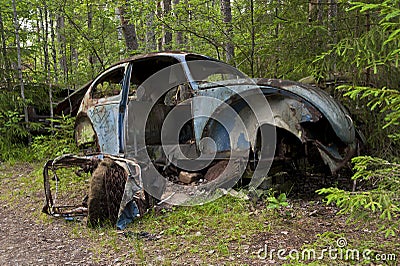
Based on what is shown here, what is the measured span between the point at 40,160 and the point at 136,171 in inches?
200

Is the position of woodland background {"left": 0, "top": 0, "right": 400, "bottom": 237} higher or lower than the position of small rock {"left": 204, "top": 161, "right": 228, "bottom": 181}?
higher

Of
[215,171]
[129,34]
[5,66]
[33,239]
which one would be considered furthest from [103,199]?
[129,34]

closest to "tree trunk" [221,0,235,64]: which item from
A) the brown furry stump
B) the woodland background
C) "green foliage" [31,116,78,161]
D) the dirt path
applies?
the woodland background

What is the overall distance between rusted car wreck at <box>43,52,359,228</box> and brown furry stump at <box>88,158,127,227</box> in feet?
0.04

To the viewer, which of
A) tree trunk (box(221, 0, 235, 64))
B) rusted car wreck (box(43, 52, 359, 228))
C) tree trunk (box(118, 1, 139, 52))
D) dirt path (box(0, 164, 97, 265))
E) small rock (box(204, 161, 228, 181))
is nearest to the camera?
dirt path (box(0, 164, 97, 265))

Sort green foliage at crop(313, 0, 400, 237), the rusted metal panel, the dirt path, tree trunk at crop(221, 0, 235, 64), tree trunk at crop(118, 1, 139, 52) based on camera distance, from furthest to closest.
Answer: tree trunk at crop(118, 1, 139, 52)
tree trunk at crop(221, 0, 235, 64)
the rusted metal panel
the dirt path
green foliage at crop(313, 0, 400, 237)

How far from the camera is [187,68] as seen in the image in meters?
4.80

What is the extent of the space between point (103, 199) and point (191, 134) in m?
1.77

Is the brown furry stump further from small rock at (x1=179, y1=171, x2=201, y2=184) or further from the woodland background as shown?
the woodland background

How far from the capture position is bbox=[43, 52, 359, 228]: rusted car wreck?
3.83m

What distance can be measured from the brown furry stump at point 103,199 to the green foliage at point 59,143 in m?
3.89

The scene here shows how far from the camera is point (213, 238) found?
10.9ft

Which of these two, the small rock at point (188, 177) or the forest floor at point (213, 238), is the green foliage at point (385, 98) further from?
the small rock at point (188, 177)

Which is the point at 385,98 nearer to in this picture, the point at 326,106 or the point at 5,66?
the point at 326,106
